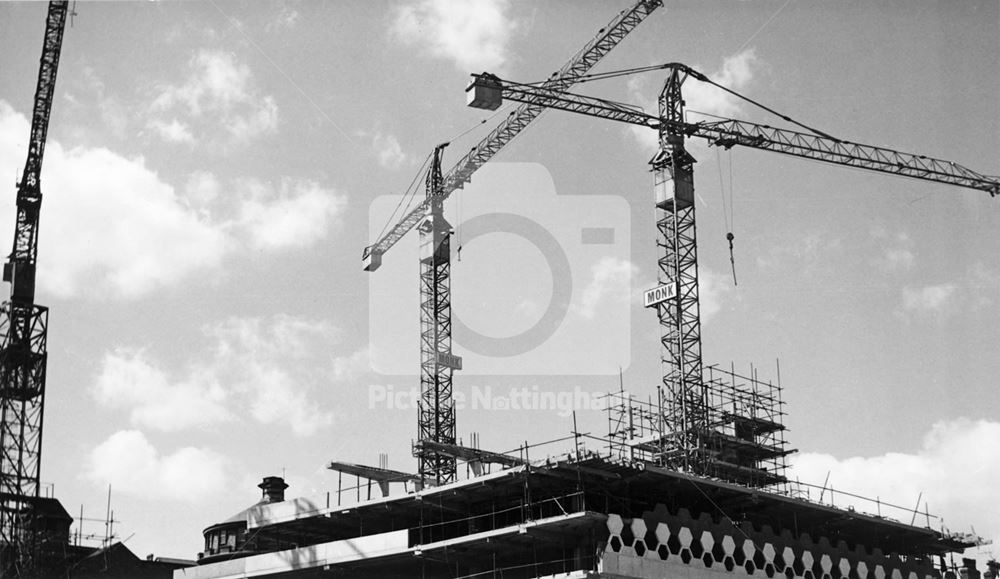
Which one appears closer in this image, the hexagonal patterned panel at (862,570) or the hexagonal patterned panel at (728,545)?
the hexagonal patterned panel at (728,545)

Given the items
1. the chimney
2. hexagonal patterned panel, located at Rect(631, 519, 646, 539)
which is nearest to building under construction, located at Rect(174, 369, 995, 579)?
hexagonal patterned panel, located at Rect(631, 519, 646, 539)

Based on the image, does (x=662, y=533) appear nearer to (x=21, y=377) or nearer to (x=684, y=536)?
(x=684, y=536)

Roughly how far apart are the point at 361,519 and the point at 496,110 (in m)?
42.0

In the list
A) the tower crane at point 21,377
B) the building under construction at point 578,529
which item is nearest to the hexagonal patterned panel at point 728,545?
the building under construction at point 578,529

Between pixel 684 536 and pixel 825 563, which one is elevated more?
pixel 684 536

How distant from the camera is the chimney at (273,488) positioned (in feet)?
394

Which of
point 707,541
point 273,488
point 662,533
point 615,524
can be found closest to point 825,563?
point 707,541

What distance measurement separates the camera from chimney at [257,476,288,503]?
4724 inches

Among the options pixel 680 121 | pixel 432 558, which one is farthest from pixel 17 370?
pixel 680 121

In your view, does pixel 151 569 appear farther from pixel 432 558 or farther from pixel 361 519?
pixel 432 558

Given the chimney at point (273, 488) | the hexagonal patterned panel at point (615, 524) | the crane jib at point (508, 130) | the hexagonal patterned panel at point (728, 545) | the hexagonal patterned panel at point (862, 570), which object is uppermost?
the crane jib at point (508, 130)

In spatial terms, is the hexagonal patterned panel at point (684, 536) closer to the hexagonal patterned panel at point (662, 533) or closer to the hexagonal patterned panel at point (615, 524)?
the hexagonal patterned panel at point (662, 533)

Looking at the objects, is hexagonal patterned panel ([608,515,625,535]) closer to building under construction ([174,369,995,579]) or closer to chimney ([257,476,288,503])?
building under construction ([174,369,995,579])

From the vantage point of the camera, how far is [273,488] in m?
121
